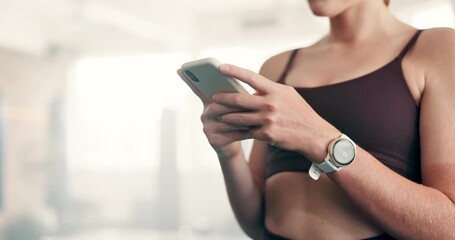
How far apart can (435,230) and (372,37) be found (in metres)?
0.33

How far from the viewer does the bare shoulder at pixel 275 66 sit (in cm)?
92

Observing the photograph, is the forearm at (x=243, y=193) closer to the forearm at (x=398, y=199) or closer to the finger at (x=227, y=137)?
the finger at (x=227, y=137)

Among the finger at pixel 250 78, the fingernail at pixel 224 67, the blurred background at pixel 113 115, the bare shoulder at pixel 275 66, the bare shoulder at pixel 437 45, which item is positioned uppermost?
the bare shoulder at pixel 437 45

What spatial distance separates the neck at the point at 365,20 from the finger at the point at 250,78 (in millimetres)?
281

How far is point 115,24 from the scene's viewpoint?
56.2 inches

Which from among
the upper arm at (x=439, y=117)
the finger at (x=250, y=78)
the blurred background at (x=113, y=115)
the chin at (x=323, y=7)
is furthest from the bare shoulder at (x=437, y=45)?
the blurred background at (x=113, y=115)

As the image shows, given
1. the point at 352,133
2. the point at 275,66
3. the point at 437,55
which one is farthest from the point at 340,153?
the point at 275,66

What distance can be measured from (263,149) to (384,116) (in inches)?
10.9

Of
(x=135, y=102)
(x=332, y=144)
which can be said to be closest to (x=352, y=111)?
(x=332, y=144)

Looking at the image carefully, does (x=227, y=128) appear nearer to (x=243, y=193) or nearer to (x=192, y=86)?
(x=192, y=86)

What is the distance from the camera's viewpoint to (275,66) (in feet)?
3.08

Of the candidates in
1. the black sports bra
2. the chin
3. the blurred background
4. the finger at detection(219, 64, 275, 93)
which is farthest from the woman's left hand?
the blurred background

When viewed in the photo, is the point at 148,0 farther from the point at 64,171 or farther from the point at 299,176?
the point at 299,176

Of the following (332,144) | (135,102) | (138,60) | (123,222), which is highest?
(332,144)
